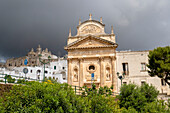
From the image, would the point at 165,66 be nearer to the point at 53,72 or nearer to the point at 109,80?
the point at 109,80

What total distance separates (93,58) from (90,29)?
537 centimetres

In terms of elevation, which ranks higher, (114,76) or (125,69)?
(125,69)

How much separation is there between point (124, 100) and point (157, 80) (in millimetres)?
14920

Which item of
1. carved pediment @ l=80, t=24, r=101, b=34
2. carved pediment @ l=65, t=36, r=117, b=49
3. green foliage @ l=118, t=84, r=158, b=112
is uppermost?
carved pediment @ l=80, t=24, r=101, b=34

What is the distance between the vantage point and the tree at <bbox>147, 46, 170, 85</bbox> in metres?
23.8

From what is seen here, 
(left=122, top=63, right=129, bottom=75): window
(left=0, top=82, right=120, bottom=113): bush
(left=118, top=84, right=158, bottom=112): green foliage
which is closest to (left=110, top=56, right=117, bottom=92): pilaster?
(left=122, top=63, right=129, bottom=75): window

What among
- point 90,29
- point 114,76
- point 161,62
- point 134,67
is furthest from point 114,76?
point 90,29

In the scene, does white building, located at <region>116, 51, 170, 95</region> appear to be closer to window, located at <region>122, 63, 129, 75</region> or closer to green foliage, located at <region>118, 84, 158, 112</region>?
window, located at <region>122, 63, 129, 75</region>

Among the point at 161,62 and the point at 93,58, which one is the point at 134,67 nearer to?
the point at 161,62

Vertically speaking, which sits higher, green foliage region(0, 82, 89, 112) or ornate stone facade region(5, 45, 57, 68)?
ornate stone facade region(5, 45, 57, 68)

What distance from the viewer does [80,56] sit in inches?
1209

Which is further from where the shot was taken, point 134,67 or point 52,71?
point 52,71

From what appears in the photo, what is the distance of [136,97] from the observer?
16.5m

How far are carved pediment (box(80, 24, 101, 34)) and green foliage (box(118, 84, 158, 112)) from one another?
15930mm
